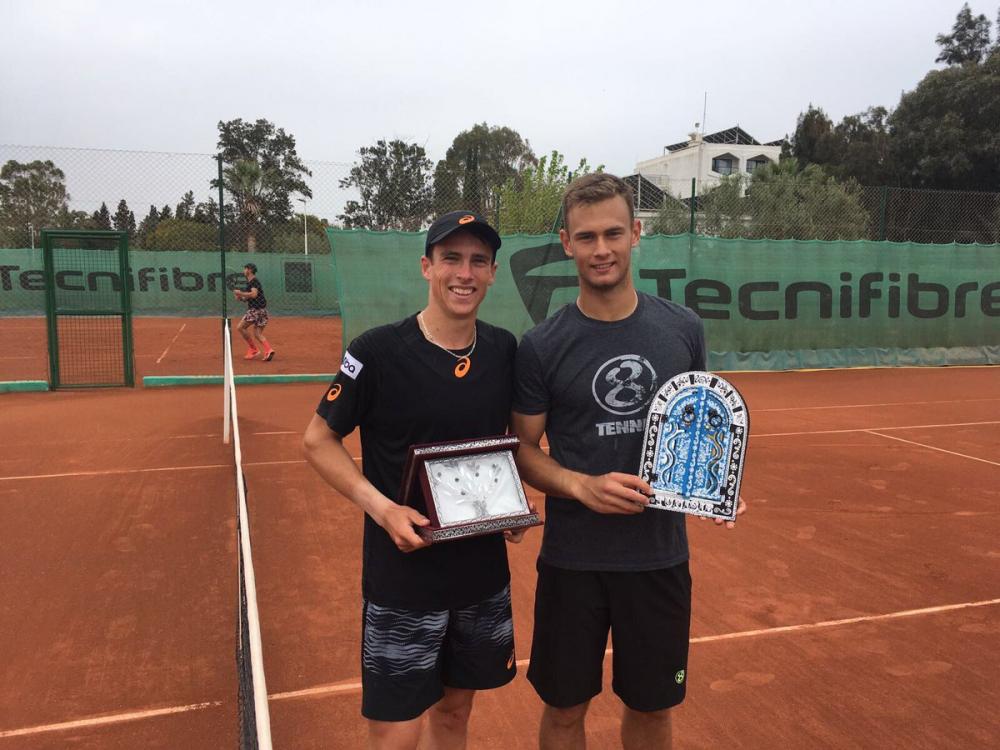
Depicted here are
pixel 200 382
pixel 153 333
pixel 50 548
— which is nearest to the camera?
pixel 50 548

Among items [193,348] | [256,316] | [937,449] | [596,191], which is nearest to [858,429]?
[937,449]

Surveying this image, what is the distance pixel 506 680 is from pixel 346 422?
0.91 metres

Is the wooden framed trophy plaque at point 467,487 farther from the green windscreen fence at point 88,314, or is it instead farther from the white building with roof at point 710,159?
the white building with roof at point 710,159

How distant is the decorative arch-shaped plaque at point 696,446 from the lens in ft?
→ 6.58

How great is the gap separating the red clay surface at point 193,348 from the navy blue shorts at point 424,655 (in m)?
10.5

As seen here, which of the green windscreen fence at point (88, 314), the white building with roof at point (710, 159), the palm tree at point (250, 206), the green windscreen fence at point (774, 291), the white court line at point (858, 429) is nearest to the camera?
the white court line at point (858, 429)

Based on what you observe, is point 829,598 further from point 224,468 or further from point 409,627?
→ point 224,468

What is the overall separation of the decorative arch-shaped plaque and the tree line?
10.4 meters

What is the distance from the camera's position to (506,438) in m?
1.95

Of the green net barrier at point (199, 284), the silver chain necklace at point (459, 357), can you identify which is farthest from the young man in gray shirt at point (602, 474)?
the green net barrier at point (199, 284)

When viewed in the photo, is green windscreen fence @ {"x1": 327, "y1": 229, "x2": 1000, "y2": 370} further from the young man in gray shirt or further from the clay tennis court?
the young man in gray shirt

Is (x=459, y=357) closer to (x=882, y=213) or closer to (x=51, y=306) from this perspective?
(x=51, y=306)

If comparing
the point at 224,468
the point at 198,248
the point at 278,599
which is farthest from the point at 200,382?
the point at 198,248

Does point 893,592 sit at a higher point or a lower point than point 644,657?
lower
